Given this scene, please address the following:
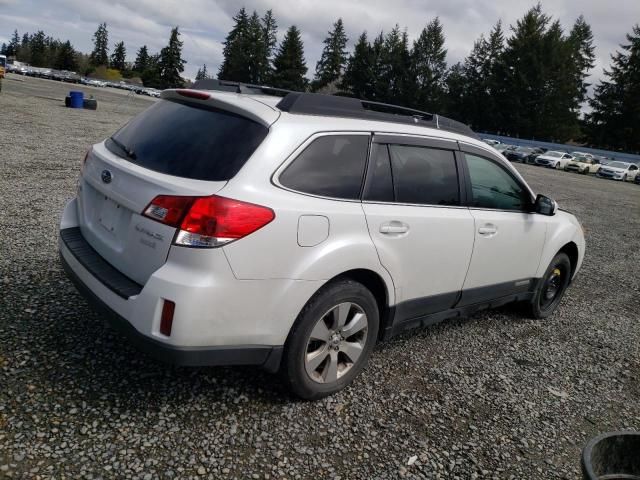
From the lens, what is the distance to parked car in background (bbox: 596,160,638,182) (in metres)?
36.2

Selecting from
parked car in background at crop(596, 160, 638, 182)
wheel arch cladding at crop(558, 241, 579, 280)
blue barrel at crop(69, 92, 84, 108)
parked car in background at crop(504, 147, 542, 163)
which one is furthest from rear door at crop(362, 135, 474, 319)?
parked car in background at crop(504, 147, 542, 163)

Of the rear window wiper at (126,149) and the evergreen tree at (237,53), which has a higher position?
the evergreen tree at (237,53)

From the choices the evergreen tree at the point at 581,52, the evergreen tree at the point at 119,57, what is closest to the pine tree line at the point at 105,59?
the evergreen tree at the point at 119,57

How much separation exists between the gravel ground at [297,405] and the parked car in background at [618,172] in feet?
118

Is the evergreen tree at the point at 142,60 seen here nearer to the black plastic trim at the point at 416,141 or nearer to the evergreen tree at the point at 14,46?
the evergreen tree at the point at 14,46

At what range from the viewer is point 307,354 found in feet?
10.1

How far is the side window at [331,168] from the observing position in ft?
9.64

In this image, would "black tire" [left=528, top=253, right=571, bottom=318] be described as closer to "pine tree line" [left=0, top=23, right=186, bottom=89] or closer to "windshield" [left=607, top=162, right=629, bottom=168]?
"windshield" [left=607, top=162, right=629, bottom=168]

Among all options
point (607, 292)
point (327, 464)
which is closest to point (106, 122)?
point (607, 292)

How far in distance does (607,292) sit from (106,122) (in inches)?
736

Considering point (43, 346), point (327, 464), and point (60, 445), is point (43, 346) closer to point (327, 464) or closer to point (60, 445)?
point (60, 445)

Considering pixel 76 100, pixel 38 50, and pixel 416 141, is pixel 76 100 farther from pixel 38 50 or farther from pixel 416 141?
pixel 38 50

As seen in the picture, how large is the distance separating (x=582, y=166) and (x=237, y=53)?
Answer: 75.4 meters

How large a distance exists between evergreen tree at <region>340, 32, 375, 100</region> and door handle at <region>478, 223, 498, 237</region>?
270ft
